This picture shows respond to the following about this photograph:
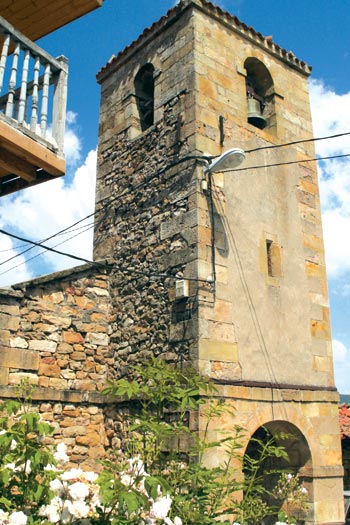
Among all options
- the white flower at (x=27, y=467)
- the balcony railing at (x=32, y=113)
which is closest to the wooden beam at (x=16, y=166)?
the balcony railing at (x=32, y=113)

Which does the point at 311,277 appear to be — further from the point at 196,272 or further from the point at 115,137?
the point at 115,137

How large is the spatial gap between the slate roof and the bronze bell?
1.03 m

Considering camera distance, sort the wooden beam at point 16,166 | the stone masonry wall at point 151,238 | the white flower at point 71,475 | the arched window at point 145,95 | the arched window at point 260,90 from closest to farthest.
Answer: the white flower at point 71,475
the wooden beam at point 16,166
the stone masonry wall at point 151,238
the arched window at point 260,90
the arched window at point 145,95

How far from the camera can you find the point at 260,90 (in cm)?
924

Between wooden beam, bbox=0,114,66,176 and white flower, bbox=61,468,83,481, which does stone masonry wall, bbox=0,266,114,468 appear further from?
white flower, bbox=61,468,83,481

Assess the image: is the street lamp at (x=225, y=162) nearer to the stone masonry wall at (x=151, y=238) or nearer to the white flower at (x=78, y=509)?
the stone masonry wall at (x=151, y=238)

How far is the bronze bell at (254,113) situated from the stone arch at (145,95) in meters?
1.55

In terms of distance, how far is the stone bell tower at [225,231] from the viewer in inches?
279

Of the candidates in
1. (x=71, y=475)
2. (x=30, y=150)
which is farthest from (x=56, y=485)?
(x=30, y=150)

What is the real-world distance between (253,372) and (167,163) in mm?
3076

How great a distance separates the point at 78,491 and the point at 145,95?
7530mm

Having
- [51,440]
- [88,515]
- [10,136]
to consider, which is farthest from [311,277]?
[88,515]

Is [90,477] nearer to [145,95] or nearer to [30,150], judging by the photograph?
[30,150]

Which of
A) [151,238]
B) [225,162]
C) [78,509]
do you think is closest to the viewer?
[78,509]
